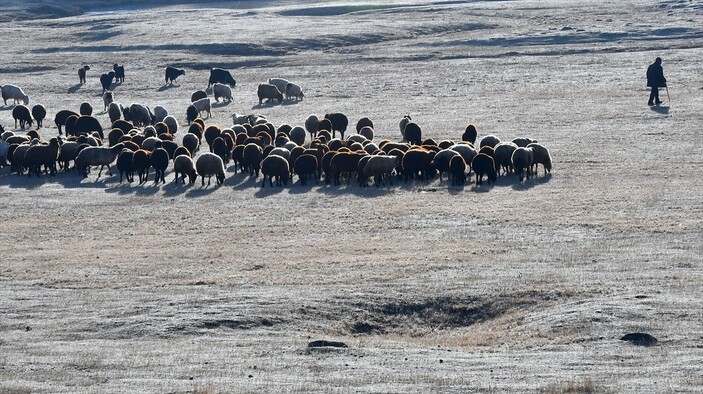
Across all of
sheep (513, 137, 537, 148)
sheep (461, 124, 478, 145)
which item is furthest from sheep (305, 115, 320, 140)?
sheep (513, 137, 537, 148)

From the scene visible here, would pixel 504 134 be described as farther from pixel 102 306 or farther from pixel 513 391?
pixel 513 391

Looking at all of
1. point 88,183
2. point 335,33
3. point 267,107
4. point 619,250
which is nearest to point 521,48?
point 335,33

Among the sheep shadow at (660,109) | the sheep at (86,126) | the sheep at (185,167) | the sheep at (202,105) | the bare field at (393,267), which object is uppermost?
the sheep shadow at (660,109)

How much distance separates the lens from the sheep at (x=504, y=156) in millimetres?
28797

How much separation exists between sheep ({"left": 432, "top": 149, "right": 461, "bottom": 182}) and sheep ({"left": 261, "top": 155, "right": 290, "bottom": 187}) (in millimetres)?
Result: 3556

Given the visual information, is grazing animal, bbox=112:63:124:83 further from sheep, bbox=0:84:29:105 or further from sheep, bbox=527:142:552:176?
sheep, bbox=527:142:552:176

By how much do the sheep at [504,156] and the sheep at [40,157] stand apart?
37.4ft

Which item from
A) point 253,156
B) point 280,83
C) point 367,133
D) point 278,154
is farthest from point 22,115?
point 278,154

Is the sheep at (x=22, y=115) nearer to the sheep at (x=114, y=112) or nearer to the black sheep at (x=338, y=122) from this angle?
the sheep at (x=114, y=112)

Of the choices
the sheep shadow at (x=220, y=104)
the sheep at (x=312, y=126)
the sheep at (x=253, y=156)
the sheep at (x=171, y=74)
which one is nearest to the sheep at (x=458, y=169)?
the sheep at (x=253, y=156)

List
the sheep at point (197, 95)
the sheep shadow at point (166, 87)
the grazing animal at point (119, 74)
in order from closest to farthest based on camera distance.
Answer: the sheep at point (197, 95), the sheep shadow at point (166, 87), the grazing animal at point (119, 74)

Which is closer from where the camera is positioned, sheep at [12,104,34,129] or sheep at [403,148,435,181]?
sheep at [403,148,435,181]

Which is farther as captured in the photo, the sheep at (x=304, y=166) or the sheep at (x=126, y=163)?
the sheep at (x=126, y=163)

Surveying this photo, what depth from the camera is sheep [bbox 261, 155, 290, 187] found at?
28.8m
